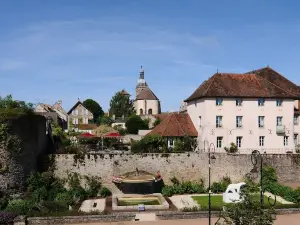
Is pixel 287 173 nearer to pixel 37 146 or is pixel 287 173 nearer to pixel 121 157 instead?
pixel 121 157

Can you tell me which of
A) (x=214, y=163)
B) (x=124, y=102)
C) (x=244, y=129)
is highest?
(x=124, y=102)

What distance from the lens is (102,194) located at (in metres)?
33.3

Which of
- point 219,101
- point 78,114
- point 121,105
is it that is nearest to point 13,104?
point 219,101

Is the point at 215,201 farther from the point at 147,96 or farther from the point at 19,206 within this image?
the point at 147,96

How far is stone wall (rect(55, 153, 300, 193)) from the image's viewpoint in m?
33.8

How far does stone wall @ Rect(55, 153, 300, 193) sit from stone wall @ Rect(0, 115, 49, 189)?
239 cm

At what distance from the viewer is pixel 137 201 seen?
31.1m

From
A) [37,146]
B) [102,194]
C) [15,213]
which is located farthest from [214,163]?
[15,213]

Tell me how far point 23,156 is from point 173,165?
12.0 meters

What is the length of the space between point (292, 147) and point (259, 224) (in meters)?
28.1

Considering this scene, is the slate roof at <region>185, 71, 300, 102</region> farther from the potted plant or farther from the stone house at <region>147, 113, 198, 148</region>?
the potted plant

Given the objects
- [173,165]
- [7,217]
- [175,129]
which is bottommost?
[7,217]

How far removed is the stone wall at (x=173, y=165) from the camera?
3378cm

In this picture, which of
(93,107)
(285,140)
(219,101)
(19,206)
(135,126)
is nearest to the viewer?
(19,206)
